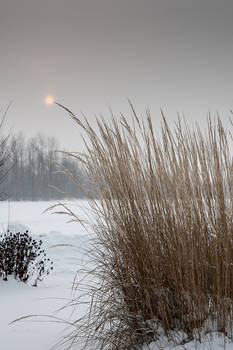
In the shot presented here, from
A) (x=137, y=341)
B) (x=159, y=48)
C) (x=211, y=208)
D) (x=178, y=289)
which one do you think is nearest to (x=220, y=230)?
(x=211, y=208)

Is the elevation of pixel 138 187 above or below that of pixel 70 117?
below

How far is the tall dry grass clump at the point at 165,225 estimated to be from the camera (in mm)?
1377

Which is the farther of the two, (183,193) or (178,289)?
(183,193)

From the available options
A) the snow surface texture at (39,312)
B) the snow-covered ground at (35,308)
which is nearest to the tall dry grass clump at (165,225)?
Result: the snow surface texture at (39,312)

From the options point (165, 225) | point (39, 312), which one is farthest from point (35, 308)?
point (165, 225)

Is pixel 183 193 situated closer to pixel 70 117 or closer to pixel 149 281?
pixel 149 281

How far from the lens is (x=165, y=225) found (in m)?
1.48

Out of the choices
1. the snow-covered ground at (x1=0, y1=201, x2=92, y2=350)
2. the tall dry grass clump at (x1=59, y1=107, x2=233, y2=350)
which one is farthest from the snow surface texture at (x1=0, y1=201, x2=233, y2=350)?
the tall dry grass clump at (x1=59, y1=107, x2=233, y2=350)

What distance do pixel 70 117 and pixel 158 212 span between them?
0.73m

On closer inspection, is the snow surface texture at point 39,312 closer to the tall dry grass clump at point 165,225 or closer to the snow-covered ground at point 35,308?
the snow-covered ground at point 35,308

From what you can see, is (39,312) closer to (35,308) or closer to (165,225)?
(35,308)

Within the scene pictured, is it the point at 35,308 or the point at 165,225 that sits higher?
the point at 165,225

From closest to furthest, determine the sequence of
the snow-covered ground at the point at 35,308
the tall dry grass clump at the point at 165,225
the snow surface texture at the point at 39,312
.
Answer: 1. the tall dry grass clump at the point at 165,225
2. the snow surface texture at the point at 39,312
3. the snow-covered ground at the point at 35,308

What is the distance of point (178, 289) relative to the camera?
136 cm
